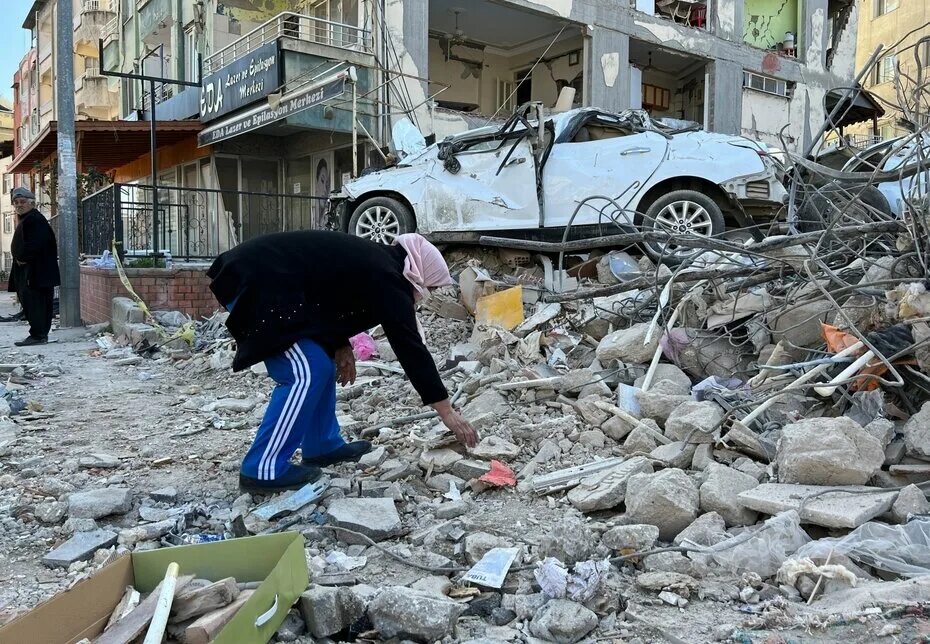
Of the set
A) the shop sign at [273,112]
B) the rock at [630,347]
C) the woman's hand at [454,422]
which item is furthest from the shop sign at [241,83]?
the woman's hand at [454,422]

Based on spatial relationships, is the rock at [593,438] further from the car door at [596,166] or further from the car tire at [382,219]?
the car tire at [382,219]

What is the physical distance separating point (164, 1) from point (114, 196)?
10.3 metres

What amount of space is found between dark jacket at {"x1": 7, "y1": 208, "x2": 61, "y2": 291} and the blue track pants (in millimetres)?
6366

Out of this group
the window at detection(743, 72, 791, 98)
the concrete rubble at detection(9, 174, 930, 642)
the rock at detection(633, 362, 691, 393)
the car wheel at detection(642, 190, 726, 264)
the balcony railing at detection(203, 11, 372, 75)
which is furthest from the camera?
the window at detection(743, 72, 791, 98)

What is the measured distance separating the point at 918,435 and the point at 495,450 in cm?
185

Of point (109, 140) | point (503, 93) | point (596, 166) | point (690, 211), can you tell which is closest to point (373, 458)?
point (690, 211)

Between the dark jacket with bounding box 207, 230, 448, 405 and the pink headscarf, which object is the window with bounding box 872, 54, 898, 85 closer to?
the pink headscarf

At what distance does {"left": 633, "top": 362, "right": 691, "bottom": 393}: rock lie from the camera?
14.8 feet

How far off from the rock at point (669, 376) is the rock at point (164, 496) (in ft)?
8.56

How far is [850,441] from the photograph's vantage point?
10.1ft

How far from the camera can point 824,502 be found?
2.85 metres

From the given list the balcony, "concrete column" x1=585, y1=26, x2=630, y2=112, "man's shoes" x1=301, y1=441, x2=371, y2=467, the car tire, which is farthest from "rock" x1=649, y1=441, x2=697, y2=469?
the balcony

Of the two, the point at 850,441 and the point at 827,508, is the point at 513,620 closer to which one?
the point at 827,508

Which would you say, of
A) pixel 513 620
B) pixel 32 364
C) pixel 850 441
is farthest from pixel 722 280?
pixel 32 364
